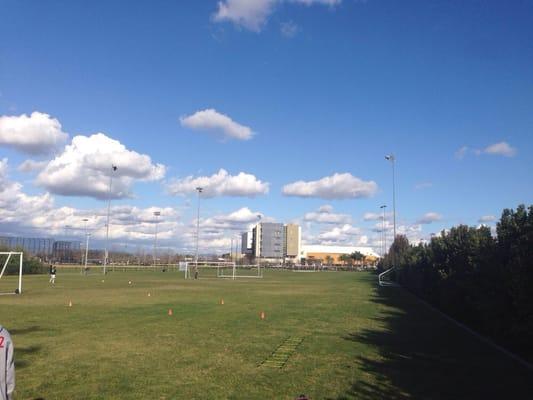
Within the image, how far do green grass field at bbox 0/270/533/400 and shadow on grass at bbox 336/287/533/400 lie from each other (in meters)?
0.03

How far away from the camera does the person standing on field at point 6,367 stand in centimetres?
491

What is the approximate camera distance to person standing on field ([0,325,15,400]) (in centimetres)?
491

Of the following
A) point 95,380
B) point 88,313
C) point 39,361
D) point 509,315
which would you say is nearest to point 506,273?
point 509,315

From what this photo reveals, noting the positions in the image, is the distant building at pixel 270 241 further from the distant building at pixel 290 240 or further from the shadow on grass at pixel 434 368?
the shadow on grass at pixel 434 368

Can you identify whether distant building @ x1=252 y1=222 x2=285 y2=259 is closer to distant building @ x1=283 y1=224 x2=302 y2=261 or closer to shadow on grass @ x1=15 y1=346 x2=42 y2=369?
distant building @ x1=283 y1=224 x2=302 y2=261

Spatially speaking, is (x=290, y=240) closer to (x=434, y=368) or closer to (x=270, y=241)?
(x=270, y=241)

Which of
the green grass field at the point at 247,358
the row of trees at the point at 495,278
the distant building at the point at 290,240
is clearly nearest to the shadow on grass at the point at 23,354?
the green grass field at the point at 247,358

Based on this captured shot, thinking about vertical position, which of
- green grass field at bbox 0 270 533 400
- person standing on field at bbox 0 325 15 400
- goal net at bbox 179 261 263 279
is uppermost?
person standing on field at bbox 0 325 15 400

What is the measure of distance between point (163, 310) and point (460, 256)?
44.2 ft

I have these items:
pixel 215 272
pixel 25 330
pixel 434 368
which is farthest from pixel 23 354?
pixel 215 272

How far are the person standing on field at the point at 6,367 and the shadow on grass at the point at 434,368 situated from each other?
5636mm

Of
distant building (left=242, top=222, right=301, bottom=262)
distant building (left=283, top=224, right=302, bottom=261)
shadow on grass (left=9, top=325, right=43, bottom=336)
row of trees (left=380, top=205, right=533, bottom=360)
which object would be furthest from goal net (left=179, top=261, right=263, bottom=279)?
distant building (left=283, top=224, right=302, bottom=261)

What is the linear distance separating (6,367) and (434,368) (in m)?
9.26

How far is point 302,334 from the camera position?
52.7 ft
